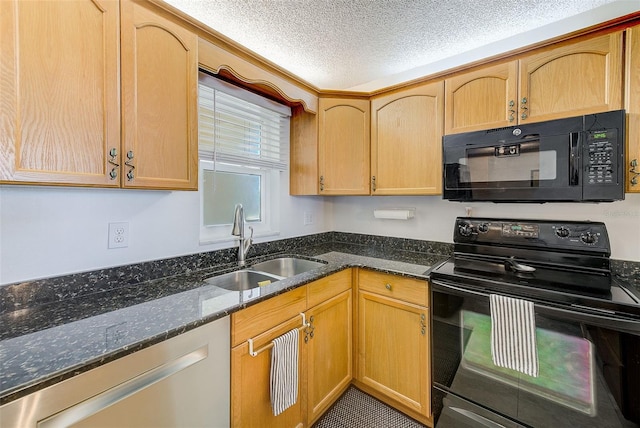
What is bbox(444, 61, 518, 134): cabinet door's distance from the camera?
1.55 m

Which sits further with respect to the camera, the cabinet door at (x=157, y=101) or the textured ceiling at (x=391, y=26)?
the textured ceiling at (x=391, y=26)

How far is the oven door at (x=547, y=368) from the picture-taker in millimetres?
1067

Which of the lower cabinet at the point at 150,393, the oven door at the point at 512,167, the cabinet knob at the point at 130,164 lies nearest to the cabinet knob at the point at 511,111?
the oven door at the point at 512,167

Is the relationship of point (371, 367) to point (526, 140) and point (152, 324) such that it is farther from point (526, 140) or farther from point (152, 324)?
point (526, 140)

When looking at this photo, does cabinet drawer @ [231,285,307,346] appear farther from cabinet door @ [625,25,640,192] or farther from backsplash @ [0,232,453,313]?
cabinet door @ [625,25,640,192]

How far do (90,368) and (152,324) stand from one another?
20 centimetres

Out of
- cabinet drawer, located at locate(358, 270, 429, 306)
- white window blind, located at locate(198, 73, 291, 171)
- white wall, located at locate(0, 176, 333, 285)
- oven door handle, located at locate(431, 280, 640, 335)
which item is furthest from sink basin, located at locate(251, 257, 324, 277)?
oven door handle, located at locate(431, 280, 640, 335)

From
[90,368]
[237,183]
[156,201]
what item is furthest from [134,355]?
[237,183]

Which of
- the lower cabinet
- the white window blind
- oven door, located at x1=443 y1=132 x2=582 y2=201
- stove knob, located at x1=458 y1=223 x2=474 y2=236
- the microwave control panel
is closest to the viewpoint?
the lower cabinet

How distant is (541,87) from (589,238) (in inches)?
33.3

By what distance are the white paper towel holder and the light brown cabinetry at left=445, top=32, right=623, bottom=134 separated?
0.68m

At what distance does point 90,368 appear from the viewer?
0.72m

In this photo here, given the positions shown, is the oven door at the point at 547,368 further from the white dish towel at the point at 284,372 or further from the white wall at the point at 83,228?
the white wall at the point at 83,228

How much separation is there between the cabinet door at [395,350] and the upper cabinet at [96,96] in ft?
4.37
